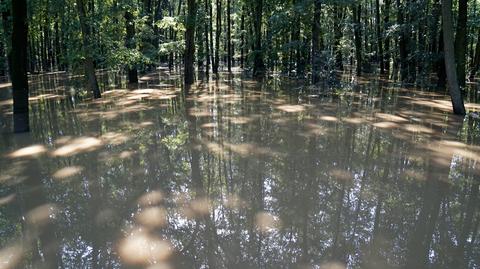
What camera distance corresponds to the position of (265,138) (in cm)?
1002

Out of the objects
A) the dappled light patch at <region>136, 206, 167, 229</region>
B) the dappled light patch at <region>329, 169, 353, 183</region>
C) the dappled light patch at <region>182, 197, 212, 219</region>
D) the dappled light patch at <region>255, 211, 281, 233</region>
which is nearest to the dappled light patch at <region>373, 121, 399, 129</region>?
the dappled light patch at <region>329, 169, 353, 183</region>

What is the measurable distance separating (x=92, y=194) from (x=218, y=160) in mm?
2609

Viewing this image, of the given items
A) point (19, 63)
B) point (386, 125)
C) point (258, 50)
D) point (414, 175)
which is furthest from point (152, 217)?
point (258, 50)

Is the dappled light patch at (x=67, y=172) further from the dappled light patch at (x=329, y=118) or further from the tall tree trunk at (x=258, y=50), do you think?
the tall tree trunk at (x=258, y=50)

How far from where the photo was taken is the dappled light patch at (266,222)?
5246 millimetres

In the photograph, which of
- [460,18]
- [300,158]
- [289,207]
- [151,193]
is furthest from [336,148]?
[460,18]

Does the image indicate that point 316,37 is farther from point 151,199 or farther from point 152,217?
point 152,217

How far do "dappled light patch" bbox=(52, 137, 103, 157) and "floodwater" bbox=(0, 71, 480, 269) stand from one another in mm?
49

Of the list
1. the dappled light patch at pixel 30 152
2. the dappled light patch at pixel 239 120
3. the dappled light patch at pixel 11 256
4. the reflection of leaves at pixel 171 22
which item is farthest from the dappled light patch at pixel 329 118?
the reflection of leaves at pixel 171 22

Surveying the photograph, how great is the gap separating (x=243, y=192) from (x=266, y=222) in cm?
123

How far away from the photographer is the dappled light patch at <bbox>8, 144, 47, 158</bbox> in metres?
8.88

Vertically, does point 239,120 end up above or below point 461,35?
below

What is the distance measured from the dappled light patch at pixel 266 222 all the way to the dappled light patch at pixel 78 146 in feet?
16.8

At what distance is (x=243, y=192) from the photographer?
6613mm
